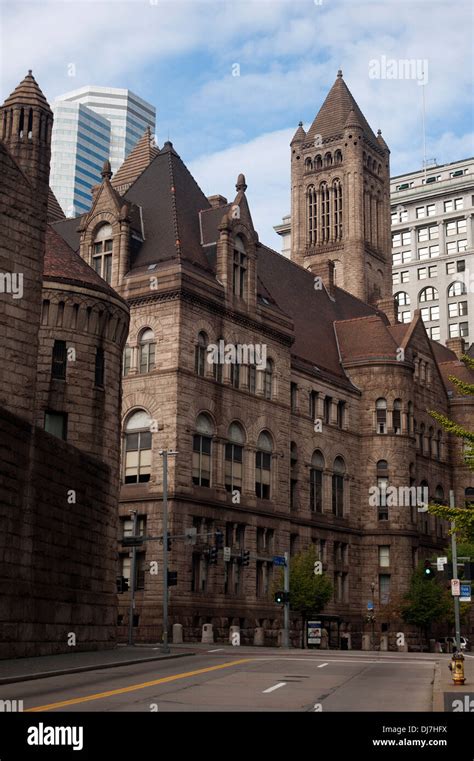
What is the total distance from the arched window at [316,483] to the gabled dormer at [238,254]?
12.1 meters

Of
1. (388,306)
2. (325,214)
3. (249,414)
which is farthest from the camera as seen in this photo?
(325,214)

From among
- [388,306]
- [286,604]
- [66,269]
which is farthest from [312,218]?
[66,269]

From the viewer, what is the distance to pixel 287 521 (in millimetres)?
59031

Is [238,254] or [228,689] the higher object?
[238,254]

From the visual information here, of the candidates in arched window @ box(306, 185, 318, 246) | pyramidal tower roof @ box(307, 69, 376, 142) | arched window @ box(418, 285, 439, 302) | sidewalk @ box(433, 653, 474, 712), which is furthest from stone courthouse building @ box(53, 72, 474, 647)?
arched window @ box(418, 285, 439, 302)

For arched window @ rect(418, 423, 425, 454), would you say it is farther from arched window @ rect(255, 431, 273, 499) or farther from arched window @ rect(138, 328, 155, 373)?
arched window @ rect(138, 328, 155, 373)

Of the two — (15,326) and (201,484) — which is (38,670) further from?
(201,484)

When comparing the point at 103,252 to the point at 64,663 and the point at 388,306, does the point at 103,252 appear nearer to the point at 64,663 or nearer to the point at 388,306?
the point at 64,663

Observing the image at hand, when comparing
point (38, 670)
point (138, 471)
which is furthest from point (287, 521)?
point (38, 670)

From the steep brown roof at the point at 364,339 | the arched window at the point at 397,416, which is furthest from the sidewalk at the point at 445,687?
the steep brown roof at the point at 364,339

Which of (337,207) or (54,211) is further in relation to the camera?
(337,207)

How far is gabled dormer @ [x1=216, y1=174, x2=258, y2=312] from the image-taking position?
56.0 meters

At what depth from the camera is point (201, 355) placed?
53.5m

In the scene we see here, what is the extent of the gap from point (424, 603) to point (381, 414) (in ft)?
44.4
